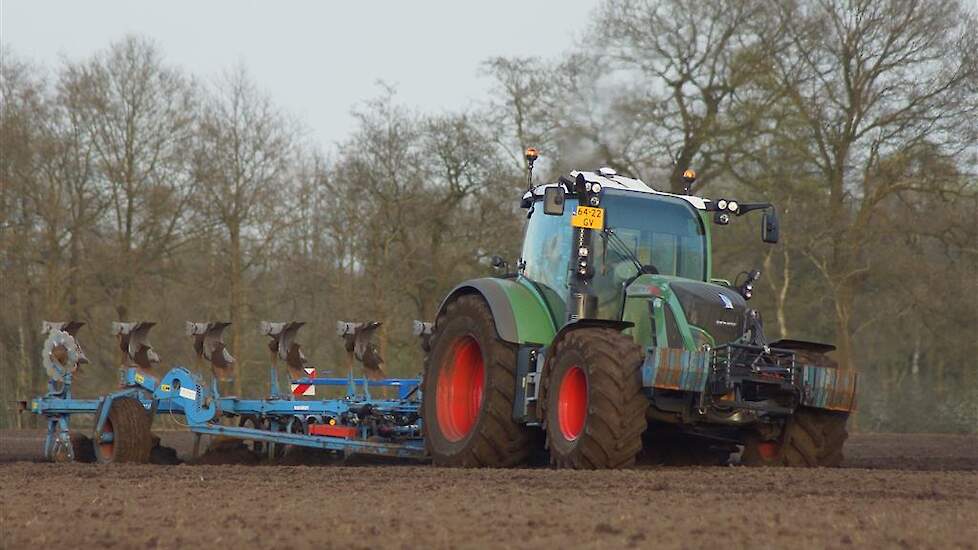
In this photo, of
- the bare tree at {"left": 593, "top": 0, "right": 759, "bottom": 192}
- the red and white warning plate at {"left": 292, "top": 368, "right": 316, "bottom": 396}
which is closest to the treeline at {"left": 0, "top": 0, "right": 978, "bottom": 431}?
the bare tree at {"left": 593, "top": 0, "right": 759, "bottom": 192}

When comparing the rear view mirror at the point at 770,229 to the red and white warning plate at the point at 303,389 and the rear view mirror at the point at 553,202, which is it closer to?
the rear view mirror at the point at 553,202

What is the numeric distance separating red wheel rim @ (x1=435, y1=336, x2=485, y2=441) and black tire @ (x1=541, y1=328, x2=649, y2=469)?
5.98 ft

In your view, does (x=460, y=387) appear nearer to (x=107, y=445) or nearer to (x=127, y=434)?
(x=127, y=434)

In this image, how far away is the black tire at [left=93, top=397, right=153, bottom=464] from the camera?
14.4 meters

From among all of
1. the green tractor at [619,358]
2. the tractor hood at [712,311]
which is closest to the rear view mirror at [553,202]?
the green tractor at [619,358]

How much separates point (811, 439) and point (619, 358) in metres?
2.14

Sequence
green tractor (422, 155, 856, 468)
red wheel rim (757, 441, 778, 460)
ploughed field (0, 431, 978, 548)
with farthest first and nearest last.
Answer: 1. red wheel rim (757, 441, 778, 460)
2. green tractor (422, 155, 856, 468)
3. ploughed field (0, 431, 978, 548)

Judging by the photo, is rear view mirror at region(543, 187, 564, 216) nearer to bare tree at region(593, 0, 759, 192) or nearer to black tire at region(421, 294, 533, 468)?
black tire at region(421, 294, 533, 468)

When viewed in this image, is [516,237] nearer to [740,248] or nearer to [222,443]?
[740,248]

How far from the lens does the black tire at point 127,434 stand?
1441 centimetres

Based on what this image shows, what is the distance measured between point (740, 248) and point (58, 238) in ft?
48.0

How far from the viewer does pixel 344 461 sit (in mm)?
14688

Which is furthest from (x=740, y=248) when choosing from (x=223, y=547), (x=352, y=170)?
(x=223, y=547)

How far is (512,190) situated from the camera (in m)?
30.9
